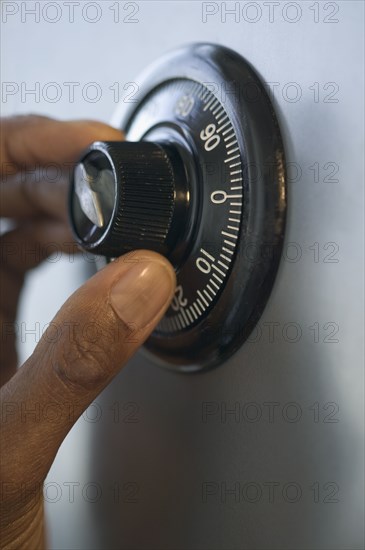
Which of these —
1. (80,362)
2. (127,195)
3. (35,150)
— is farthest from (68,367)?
(35,150)

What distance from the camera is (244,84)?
544 mm

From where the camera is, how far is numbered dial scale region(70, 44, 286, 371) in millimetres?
520

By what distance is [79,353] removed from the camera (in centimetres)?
55

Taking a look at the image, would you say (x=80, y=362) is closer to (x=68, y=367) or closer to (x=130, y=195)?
(x=68, y=367)

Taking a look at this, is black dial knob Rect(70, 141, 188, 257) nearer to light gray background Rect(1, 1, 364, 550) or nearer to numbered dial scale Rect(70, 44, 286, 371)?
numbered dial scale Rect(70, 44, 286, 371)

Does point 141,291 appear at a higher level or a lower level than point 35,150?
lower

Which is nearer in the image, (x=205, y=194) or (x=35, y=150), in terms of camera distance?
(x=205, y=194)

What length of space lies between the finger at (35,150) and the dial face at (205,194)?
146 mm

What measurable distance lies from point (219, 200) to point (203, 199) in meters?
0.02

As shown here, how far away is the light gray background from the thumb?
0.08 meters

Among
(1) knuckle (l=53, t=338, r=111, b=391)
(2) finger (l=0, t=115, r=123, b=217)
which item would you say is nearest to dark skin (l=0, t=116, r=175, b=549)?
(1) knuckle (l=53, t=338, r=111, b=391)

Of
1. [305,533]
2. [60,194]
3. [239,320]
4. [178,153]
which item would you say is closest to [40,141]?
[60,194]

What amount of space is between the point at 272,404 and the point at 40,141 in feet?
1.55

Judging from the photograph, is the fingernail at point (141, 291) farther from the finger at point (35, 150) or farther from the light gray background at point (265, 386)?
the finger at point (35, 150)
